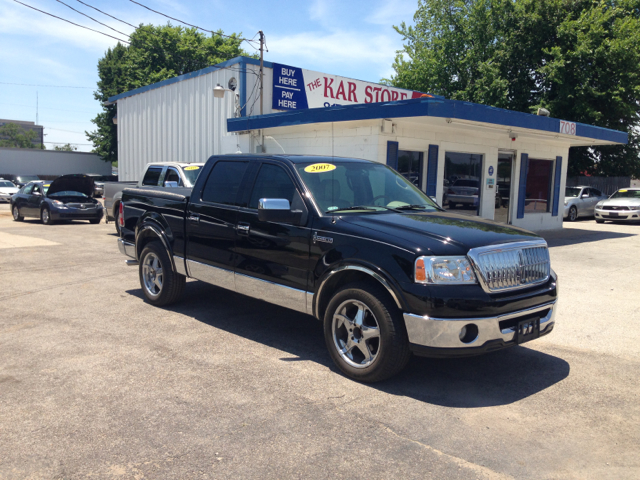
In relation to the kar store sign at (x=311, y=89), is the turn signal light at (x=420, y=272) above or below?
below

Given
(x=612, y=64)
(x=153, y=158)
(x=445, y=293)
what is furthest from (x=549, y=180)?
(x=445, y=293)

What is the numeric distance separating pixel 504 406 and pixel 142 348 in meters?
3.37

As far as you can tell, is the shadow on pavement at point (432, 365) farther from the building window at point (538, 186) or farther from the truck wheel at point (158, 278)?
the building window at point (538, 186)

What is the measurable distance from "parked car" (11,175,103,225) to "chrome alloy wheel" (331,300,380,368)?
15473 mm

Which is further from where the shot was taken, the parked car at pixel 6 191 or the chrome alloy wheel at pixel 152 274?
the parked car at pixel 6 191

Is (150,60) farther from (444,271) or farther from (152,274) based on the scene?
(444,271)

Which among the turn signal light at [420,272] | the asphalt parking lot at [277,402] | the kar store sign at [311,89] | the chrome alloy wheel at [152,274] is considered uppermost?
the kar store sign at [311,89]

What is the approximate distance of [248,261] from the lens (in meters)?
5.47

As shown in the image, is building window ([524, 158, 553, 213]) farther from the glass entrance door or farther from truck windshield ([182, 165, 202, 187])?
truck windshield ([182, 165, 202, 187])

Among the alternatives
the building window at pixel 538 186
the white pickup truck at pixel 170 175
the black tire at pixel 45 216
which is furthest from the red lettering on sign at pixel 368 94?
the black tire at pixel 45 216

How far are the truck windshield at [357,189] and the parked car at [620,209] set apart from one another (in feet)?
64.9

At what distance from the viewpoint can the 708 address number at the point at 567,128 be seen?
15359 mm

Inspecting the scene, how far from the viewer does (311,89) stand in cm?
1828

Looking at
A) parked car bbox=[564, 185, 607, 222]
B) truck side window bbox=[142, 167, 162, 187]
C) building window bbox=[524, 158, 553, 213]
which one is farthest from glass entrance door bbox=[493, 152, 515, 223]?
truck side window bbox=[142, 167, 162, 187]
